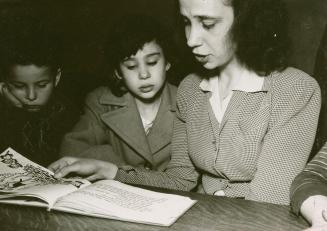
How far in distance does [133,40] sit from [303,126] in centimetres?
73

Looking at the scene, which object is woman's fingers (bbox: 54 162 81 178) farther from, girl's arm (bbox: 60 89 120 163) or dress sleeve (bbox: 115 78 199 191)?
girl's arm (bbox: 60 89 120 163)

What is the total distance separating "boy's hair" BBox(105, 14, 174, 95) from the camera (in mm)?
1664

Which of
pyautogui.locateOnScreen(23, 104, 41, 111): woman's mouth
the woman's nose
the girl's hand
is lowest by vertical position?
pyautogui.locateOnScreen(23, 104, 41, 111): woman's mouth

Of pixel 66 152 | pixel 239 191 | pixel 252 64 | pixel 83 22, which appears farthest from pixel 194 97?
pixel 83 22

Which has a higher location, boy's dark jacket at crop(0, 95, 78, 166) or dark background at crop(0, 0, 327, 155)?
dark background at crop(0, 0, 327, 155)

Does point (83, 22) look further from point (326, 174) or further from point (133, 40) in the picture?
point (326, 174)

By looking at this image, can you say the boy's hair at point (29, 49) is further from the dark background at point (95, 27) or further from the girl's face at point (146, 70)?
the girl's face at point (146, 70)

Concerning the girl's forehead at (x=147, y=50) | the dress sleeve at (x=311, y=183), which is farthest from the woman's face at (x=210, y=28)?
the dress sleeve at (x=311, y=183)

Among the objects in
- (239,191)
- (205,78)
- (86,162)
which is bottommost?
(239,191)

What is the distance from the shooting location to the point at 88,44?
207 cm

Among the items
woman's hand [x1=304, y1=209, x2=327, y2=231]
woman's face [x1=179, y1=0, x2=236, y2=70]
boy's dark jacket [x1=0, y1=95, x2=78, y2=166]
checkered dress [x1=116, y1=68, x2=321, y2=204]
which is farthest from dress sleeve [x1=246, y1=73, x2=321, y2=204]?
boy's dark jacket [x1=0, y1=95, x2=78, y2=166]

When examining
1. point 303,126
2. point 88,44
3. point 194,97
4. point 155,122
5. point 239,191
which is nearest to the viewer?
point 303,126

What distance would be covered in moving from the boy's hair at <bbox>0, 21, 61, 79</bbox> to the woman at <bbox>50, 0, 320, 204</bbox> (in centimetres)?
56

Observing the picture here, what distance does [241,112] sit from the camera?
1402 mm
